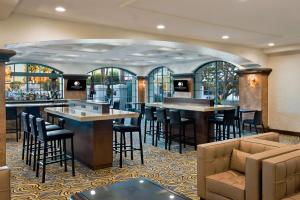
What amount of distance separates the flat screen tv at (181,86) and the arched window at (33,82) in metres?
5.62

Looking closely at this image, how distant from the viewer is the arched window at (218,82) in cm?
1108

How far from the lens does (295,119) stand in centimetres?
890

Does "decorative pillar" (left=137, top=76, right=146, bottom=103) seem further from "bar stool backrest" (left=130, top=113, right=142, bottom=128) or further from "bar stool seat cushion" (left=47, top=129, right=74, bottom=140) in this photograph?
"bar stool seat cushion" (left=47, top=129, right=74, bottom=140)

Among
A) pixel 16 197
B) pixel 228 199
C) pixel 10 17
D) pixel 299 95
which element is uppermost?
pixel 10 17

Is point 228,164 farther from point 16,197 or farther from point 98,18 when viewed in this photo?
→ point 98,18

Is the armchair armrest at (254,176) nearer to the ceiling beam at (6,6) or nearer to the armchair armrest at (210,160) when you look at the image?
the armchair armrest at (210,160)

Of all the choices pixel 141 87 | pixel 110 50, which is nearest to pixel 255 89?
pixel 110 50

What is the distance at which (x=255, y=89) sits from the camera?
31.3 ft

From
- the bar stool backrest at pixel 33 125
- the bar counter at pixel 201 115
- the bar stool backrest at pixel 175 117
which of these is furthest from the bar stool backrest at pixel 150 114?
the bar stool backrest at pixel 33 125

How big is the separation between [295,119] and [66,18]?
311 inches

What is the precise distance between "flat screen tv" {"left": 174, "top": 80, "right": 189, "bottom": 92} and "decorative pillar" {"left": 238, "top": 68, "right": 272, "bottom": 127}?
315 cm

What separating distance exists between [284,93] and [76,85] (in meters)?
8.98

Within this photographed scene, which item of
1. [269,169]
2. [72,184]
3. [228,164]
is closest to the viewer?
[269,169]

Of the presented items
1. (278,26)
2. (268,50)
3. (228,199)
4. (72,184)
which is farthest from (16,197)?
(268,50)
